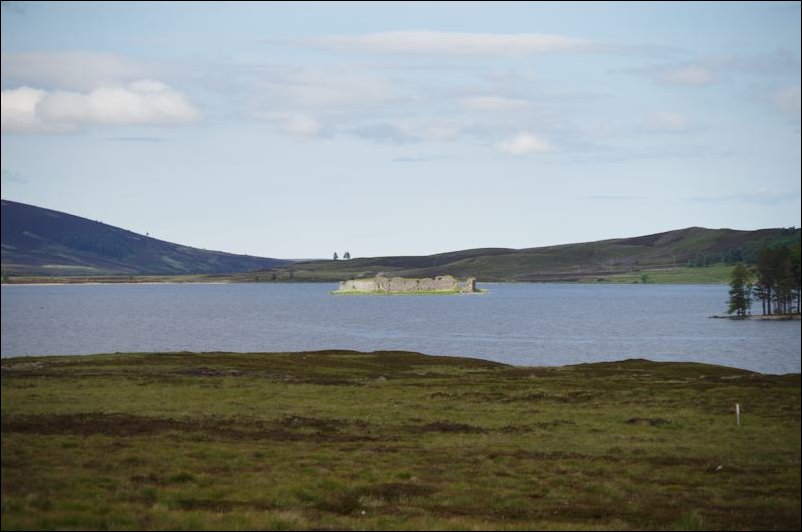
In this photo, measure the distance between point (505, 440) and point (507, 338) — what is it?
125 m

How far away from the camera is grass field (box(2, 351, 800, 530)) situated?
2498 cm

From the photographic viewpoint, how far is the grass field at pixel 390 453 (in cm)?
2498

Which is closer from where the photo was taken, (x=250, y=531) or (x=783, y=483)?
(x=250, y=531)

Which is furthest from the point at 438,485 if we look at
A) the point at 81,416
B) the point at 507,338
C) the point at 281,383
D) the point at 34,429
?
the point at 507,338

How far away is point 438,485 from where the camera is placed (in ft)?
98.8

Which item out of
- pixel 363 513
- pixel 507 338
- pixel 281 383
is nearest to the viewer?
pixel 363 513

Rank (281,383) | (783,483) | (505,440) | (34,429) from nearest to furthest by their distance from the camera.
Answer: (783,483) → (34,429) → (505,440) → (281,383)

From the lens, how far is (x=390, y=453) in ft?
119

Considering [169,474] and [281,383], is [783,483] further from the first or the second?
[281,383]

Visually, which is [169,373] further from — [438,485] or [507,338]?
[507,338]

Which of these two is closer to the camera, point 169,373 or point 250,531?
point 250,531

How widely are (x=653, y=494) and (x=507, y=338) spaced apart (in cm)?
13589

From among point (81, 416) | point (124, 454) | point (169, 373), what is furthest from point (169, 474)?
point (169, 373)

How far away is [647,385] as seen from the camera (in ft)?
217
